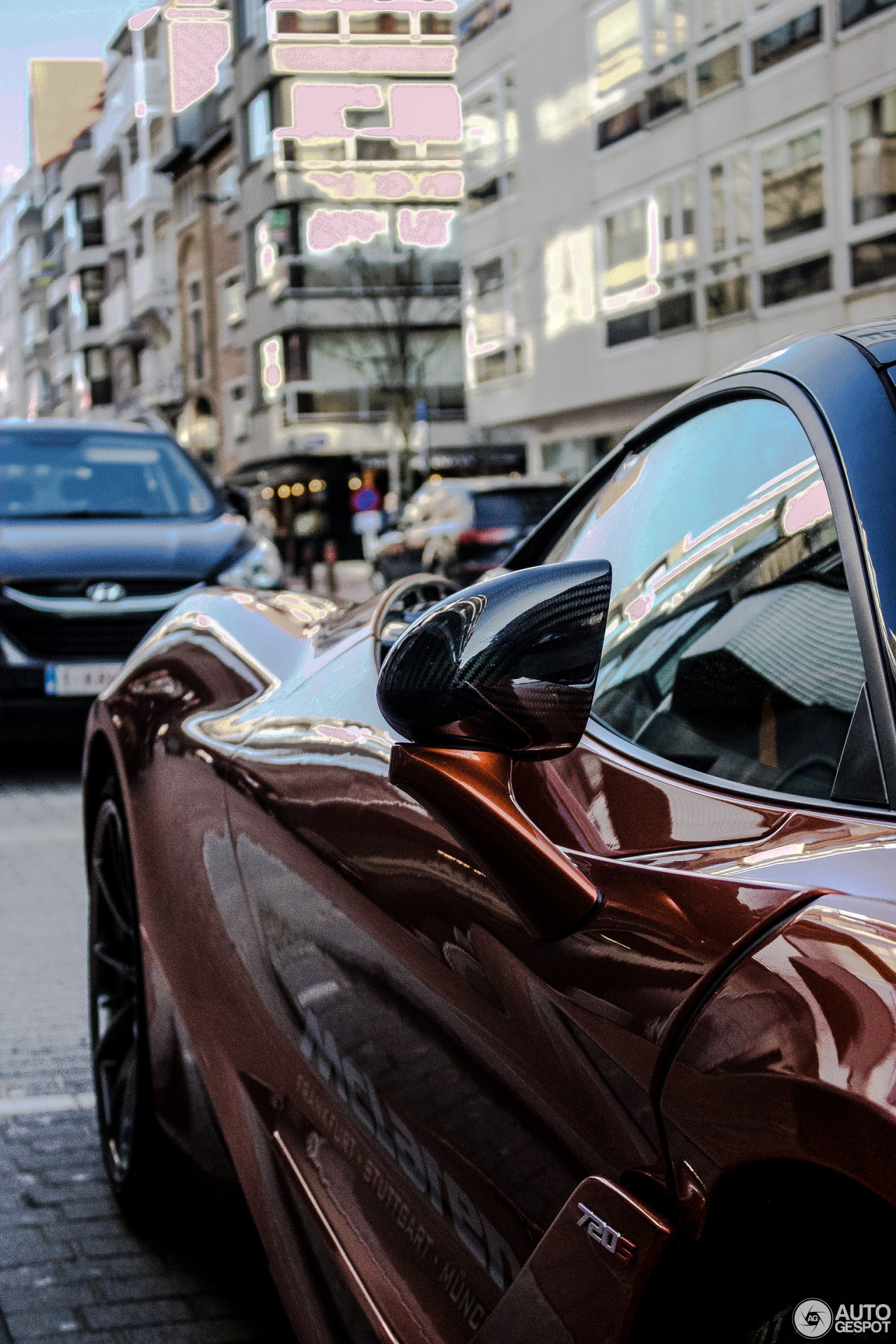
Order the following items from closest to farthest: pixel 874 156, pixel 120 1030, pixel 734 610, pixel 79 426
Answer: pixel 734 610 → pixel 120 1030 → pixel 79 426 → pixel 874 156

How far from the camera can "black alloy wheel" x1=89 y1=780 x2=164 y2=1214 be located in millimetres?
2738

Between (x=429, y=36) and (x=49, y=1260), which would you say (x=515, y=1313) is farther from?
(x=429, y=36)

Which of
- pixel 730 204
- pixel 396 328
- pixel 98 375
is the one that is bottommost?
pixel 730 204

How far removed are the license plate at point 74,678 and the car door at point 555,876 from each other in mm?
5962

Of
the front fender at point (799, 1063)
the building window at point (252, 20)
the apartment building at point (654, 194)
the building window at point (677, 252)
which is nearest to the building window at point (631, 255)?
the apartment building at point (654, 194)

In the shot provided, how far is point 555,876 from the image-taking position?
4.17ft

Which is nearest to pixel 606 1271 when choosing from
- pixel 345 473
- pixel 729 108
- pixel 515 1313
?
pixel 515 1313

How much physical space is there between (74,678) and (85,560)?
2.09 ft

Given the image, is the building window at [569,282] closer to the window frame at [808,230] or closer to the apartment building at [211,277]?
the window frame at [808,230]

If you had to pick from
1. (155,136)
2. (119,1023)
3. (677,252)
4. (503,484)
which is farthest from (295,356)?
(119,1023)

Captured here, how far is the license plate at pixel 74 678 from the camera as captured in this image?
26.2 ft

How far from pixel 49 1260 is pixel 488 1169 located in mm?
1606

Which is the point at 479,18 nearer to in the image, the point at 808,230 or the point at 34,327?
the point at 808,230

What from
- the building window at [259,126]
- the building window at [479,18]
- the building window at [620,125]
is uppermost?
the building window at [259,126]
